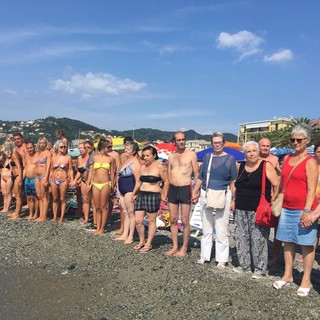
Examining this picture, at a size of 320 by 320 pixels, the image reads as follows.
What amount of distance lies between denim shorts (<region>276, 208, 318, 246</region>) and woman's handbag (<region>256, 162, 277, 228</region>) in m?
0.17

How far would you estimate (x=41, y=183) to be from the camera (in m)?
8.35

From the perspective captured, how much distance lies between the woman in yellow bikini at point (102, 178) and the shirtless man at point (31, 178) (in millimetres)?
1995

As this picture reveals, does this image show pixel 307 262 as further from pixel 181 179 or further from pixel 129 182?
pixel 129 182

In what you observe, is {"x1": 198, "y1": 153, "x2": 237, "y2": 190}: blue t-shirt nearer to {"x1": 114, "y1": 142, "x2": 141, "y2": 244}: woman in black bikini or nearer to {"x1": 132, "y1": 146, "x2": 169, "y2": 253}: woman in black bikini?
{"x1": 132, "y1": 146, "x2": 169, "y2": 253}: woman in black bikini

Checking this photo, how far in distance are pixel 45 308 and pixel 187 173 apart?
2956 mm

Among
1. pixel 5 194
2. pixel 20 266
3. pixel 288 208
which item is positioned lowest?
pixel 20 266

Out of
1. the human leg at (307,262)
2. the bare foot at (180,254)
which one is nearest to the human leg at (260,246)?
the human leg at (307,262)

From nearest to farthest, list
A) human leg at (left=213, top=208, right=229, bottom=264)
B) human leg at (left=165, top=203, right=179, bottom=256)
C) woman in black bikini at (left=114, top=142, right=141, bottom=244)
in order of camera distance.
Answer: human leg at (left=213, top=208, right=229, bottom=264) → human leg at (left=165, top=203, right=179, bottom=256) → woman in black bikini at (left=114, top=142, right=141, bottom=244)

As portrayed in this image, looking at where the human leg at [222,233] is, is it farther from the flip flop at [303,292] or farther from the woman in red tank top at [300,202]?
the flip flop at [303,292]

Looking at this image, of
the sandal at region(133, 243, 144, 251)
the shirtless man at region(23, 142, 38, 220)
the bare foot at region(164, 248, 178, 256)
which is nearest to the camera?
the bare foot at region(164, 248, 178, 256)

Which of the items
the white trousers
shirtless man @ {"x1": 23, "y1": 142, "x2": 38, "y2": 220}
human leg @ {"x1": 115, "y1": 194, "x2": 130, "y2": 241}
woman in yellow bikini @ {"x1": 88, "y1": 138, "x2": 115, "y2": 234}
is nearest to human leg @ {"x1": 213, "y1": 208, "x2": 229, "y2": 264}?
the white trousers

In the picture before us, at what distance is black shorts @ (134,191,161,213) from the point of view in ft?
20.1

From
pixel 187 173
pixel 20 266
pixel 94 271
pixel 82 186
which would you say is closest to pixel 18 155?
pixel 82 186

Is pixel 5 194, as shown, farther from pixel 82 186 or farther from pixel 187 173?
pixel 187 173
